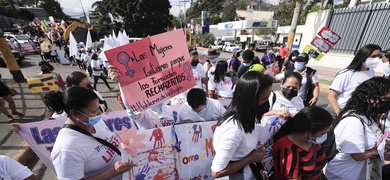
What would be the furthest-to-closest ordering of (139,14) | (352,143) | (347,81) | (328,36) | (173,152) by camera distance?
1. (139,14)
2. (328,36)
3. (347,81)
4. (173,152)
5. (352,143)

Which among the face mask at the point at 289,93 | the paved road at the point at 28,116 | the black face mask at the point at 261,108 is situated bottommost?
the paved road at the point at 28,116

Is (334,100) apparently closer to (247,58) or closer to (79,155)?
(247,58)

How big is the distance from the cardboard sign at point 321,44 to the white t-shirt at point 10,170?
699 cm

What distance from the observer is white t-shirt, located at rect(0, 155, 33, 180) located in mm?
1539

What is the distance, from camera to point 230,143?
1499mm

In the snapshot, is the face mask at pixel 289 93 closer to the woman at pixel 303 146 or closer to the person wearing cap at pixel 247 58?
the woman at pixel 303 146

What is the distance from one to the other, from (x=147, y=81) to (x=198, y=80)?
2635 millimetres

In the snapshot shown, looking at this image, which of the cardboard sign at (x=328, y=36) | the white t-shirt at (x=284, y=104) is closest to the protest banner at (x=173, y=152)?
the white t-shirt at (x=284, y=104)

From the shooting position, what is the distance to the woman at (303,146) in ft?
5.15

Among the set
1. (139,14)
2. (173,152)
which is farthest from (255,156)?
(139,14)

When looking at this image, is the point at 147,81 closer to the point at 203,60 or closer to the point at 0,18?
the point at 203,60

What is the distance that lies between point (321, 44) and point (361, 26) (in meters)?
7.39

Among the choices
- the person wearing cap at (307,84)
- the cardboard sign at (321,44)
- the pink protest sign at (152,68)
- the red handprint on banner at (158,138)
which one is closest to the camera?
the pink protest sign at (152,68)

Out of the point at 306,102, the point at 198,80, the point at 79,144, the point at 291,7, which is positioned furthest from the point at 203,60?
the point at 291,7
